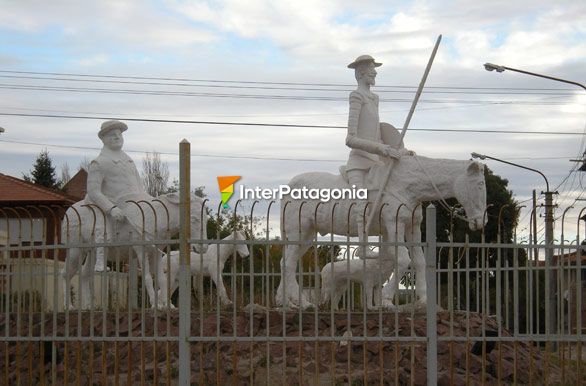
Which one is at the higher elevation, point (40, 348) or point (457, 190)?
point (457, 190)

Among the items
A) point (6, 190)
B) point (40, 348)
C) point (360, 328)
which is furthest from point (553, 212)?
point (6, 190)

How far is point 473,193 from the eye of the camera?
43.4 ft

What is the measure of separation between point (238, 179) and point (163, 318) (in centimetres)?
611

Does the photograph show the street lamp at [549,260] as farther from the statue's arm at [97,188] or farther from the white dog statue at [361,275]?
the statue's arm at [97,188]

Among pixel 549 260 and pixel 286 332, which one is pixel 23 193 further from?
pixel 549 260

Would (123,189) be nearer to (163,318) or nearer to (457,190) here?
(163,318)

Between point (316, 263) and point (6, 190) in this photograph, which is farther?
point (6, 190)

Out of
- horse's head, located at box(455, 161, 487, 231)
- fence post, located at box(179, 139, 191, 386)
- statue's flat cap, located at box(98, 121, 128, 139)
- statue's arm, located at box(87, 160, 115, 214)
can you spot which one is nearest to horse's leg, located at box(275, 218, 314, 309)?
horse's head, located at box(455, 161, 487, 231)

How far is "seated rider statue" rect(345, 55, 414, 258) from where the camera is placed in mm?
13758

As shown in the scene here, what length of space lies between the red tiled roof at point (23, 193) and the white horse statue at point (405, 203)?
2243cm

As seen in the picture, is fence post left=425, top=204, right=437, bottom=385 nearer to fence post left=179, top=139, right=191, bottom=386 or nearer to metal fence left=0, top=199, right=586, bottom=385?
metal fence left=0, top=199, right=586, bottom=385

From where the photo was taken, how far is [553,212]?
18.0m

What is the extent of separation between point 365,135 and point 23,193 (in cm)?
2498

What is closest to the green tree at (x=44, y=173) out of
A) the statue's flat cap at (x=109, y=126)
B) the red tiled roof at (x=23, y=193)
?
the red tiled roof at (x=23, y=193)
